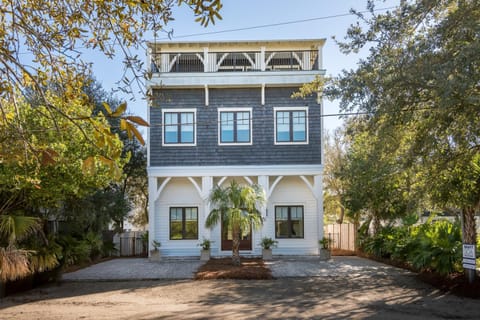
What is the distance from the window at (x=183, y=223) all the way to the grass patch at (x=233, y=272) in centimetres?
337

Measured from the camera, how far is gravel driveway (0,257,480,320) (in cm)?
902

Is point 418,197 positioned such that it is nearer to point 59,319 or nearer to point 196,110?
point 59,319

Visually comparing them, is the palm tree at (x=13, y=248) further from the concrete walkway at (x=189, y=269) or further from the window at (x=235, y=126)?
the window at (x=235, y=126)

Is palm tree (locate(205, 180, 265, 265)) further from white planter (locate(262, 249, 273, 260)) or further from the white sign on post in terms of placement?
the white sign on post

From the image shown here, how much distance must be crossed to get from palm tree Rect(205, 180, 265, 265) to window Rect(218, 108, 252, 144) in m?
3.70

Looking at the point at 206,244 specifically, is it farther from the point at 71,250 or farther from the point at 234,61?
the point at 234,61

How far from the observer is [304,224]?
19.4 meters

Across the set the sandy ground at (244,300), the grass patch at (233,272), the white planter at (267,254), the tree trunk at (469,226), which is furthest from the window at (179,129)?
the tree trunk at (469,226)

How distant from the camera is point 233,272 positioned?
14.0 meters

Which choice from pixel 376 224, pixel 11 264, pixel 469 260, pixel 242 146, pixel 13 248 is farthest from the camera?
pixel 376 224

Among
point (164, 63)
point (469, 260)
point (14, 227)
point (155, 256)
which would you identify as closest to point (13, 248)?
point (14, 227)

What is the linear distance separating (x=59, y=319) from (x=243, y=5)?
653 centimetres

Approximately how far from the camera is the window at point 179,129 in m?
19.2

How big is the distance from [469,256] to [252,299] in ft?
16.7
